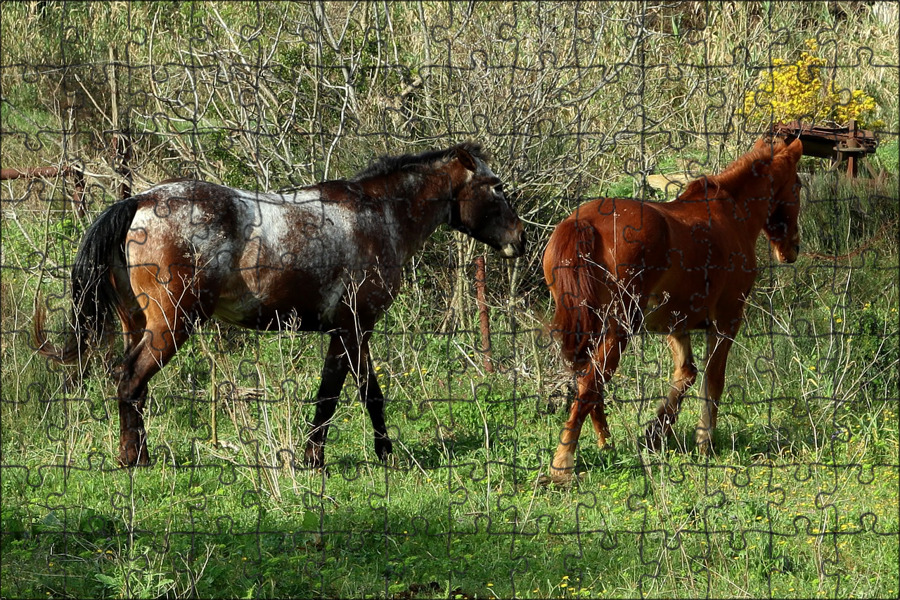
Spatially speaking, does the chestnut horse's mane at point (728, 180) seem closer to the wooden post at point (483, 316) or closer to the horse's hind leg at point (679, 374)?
the horse's hind leg at point (679, 374)

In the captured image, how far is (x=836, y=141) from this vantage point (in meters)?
9.29

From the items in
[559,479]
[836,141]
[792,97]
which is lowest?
[559,479]

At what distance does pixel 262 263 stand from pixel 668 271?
8.73 ft

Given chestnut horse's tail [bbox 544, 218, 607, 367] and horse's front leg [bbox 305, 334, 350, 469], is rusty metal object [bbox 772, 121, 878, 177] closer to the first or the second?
chestnut horse's tail [bbox 544, 218, 607, 367]

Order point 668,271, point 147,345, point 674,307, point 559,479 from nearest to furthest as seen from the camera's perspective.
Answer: point 559,479 → point 147,345 → point 668,271 → point 674,307

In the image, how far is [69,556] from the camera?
4.79 metres

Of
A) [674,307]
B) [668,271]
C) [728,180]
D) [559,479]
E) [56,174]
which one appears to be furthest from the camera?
[56,174]

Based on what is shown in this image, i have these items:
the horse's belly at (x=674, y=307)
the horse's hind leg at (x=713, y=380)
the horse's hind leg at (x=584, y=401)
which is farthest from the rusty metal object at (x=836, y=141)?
the horse's hind leg at (x=584, y=401)

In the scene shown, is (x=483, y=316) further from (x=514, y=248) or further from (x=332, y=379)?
(x=332, y=379)

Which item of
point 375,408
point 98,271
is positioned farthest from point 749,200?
point 98,271

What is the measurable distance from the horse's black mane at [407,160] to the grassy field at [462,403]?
10.5 inches

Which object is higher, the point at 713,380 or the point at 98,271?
the point at 98,271

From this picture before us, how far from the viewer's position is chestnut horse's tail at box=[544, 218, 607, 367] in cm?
602

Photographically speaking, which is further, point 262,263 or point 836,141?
point 836,141
